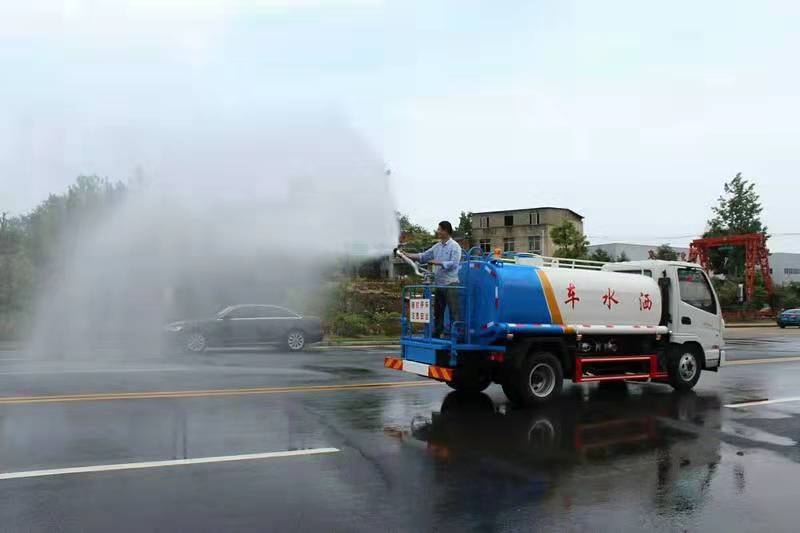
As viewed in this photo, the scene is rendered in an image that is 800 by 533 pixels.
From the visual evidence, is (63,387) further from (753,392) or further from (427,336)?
(753,392)

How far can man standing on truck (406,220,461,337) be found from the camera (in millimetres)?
10328

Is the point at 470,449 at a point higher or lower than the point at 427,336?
lower

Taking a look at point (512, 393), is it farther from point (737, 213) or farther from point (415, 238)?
point (737, 213)

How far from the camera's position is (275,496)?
5625 millimetres

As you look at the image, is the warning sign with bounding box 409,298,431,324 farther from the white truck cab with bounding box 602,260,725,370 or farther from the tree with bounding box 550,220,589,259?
the tree with bounding box 550,220,589,259

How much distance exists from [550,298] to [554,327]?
0.44m

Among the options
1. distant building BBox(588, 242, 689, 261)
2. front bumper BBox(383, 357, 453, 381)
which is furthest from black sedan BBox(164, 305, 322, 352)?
distant building BBox(588, 242, 689, 261)

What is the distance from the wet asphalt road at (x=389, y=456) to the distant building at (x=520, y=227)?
252ft

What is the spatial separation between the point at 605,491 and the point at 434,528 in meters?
1.84

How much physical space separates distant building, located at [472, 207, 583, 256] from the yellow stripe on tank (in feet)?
252

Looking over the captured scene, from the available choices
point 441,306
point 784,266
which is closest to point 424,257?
point 441,306

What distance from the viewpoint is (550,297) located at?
10.5 meters

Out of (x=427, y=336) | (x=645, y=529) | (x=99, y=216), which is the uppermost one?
(x=99, y=216)

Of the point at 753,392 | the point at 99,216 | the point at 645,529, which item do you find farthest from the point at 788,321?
the point at 645,529
